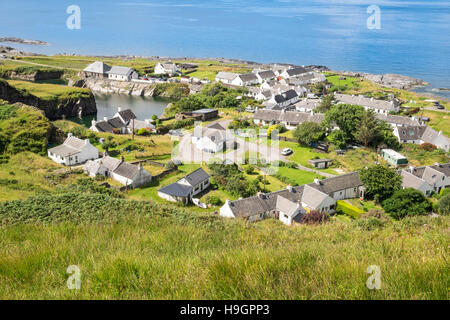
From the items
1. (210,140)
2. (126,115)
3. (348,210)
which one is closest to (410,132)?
(348,210)

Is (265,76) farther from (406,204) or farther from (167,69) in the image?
(406,204)

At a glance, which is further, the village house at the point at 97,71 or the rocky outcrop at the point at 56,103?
the village house at the point at 97,71

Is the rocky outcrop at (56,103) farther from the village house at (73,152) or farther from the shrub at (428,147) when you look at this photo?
the shrub at (428,147)

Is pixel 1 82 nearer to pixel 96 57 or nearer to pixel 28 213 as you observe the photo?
pixel 28 213

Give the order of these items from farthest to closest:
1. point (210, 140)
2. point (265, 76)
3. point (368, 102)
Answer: point (265, 76), point (368, 102), point (210, 140)

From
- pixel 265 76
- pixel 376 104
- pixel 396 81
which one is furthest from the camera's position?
pixel 265 76

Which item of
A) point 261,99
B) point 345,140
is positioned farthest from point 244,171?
point 261,99

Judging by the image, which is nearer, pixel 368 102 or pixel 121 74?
pixel 368 102

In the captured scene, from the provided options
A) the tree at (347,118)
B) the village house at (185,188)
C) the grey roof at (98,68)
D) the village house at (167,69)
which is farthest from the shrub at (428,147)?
the grey roof at (98,68)
